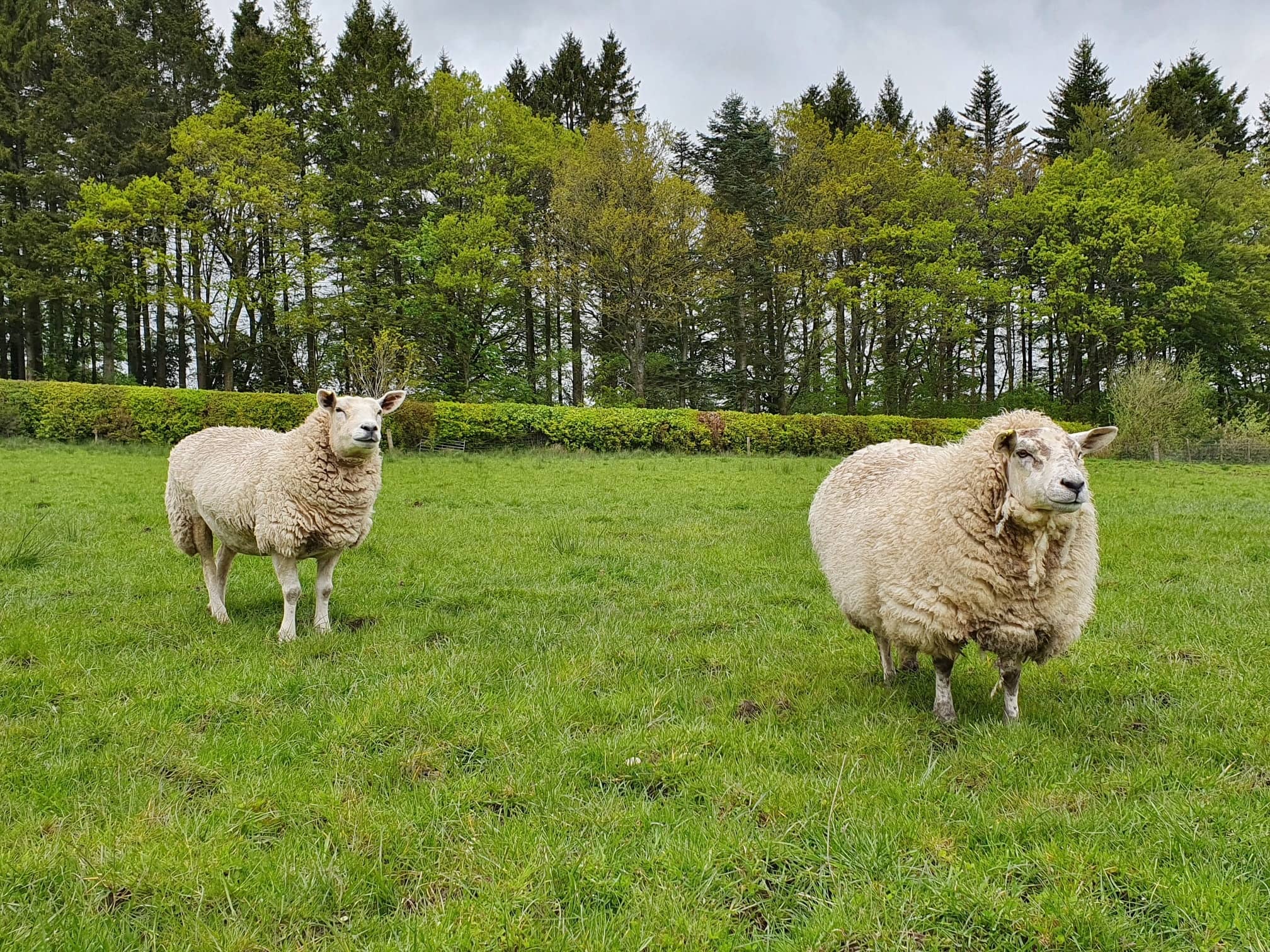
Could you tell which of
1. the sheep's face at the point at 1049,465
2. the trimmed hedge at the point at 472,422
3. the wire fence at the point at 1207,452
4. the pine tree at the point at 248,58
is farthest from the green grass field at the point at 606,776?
the pine tree at the point at 248,58

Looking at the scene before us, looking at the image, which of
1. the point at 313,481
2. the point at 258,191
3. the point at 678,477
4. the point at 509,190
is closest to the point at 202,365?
the point at 258,191

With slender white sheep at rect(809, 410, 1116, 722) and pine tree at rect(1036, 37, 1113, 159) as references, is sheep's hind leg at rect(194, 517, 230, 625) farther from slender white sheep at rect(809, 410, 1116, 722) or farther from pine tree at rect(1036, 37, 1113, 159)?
pine tree at rect(1036, 37, 1113, 159)

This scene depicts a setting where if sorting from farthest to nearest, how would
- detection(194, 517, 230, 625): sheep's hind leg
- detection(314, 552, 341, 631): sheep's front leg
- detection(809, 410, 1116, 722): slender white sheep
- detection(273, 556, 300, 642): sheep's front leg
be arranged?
1. detection(194, 517, 230, 625): sheep's hind leg
2. detection(314, 552, 341, 631): sheep's front leg
3. detection(273, 556, 300, 642): sheep's front leg
4. detection(809, 410, 1116, 722): slender white sheep

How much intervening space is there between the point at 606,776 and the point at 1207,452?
30385 millimetres

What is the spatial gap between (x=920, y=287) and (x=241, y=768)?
106 feet

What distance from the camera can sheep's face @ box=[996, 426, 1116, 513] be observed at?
315cm

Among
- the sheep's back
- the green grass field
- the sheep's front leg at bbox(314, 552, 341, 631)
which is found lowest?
the green grass field

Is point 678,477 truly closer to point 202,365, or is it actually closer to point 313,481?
point 313,481

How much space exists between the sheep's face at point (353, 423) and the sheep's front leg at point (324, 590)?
33.4 inches

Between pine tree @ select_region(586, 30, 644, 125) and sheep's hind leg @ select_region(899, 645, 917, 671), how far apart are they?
37.8m

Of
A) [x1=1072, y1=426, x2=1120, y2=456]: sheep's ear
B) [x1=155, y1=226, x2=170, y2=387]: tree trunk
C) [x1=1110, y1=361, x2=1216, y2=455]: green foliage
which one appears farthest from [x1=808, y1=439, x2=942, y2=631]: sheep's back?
[x1=155, y1=226, x2=170, y2=387]: tree trunk

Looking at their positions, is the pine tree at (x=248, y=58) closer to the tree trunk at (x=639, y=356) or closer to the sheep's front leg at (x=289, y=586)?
the tree trunk at (x=639, y=356)

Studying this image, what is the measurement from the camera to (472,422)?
856 inches

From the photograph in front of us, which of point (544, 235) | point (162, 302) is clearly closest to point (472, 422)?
point (544, 235)
